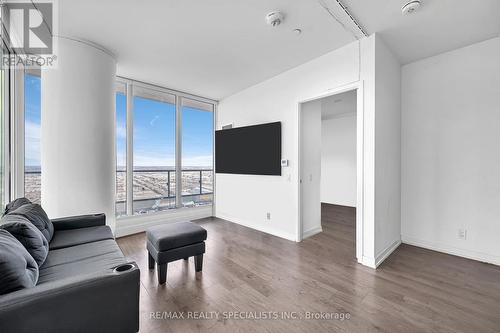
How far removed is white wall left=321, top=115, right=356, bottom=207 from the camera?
20.5 ft

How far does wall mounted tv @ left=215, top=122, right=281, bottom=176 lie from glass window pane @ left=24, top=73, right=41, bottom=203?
9.49 ft

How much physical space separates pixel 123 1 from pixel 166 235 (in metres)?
2.33

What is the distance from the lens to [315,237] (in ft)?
11.9

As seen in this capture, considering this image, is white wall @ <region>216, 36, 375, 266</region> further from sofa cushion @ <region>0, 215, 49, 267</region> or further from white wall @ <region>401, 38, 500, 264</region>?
sofa cushion @ <region>0, 215, 49, 267</region>

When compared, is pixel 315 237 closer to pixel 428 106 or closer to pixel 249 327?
pixel 249 327

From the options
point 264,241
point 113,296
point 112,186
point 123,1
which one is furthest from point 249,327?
point 123,1

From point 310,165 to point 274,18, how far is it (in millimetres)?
2276

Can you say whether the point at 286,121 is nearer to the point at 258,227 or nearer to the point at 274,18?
the point at 274,18

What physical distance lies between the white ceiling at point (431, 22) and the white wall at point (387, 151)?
0.20m

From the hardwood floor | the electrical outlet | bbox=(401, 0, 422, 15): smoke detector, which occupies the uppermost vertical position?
bbox=(401, 0, 422, 15): smoke detector

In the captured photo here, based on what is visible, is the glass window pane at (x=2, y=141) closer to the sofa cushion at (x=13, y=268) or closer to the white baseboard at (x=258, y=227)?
the sofa cushion at (x=13, y=268)

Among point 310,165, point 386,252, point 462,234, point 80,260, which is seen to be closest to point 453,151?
point 462,234

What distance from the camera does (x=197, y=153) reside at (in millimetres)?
4898

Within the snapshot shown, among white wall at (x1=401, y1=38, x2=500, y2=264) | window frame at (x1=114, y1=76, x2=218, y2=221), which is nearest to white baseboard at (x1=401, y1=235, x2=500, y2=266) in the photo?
white wall at (x1=401, y1=38, x2=500, y2=264)
